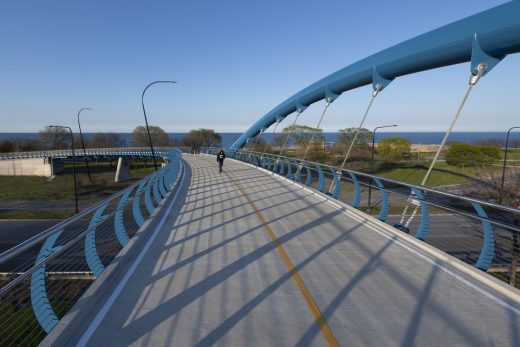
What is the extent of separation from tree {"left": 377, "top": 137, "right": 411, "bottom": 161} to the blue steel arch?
177ft

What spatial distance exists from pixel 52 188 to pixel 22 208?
23.2m

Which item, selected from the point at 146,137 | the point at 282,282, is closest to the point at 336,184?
the point at 282,282

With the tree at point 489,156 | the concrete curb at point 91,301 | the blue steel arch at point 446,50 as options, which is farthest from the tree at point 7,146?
the concrete curb at point 91,301

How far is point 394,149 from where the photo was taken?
75.2 m

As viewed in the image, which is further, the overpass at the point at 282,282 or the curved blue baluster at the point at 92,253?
the curved blue baluster at the point at 92,253

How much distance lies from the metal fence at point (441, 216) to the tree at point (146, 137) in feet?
307

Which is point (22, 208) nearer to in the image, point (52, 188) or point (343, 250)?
point (52, 188)

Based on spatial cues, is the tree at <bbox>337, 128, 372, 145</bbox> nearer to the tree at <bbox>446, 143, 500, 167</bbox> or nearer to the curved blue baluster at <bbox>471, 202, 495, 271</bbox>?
the tree at <bbox>446, 143, 500, 167</bbox>

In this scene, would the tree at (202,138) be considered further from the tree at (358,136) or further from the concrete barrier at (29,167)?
the tree at (358,136)

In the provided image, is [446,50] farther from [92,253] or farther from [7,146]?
[7,146]

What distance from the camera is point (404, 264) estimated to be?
642 centimetres

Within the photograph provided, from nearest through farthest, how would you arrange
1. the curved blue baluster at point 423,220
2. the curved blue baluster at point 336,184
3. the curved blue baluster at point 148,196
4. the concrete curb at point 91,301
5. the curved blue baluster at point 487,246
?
the concrete curb at point 91,301, the curved blue baluster at point 487,246, the curved blue baluster at point 423,220, the curved blue baluster at point 148,196, the curved blue baluster at point 336,184

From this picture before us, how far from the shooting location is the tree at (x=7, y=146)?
11412cm

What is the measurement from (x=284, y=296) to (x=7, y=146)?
139 m
